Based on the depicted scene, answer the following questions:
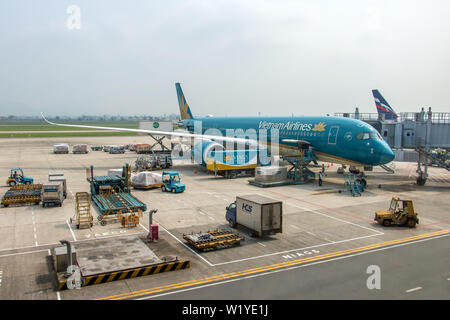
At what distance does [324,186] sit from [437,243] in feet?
54.9

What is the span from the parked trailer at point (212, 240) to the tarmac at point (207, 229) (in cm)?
39

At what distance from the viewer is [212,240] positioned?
63.2ft

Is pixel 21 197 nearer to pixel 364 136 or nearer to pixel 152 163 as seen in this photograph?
pixel 152 163

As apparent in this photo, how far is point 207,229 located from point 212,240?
293 cm

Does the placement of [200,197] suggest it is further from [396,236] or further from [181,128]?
[181,128]

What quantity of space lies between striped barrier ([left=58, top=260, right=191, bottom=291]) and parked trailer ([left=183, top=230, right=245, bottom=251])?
2079 mm

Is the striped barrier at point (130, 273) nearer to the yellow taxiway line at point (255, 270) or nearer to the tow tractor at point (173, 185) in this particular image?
the yellow taxiway line at point (255, 270)

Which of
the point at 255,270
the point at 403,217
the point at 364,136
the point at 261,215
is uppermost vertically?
the point at 364,136

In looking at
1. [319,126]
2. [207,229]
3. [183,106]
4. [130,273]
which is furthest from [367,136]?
[183,106]

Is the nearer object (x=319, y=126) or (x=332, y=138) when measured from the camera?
(x=332, y=138)

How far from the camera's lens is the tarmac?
15242mm

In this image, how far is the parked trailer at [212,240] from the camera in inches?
736
